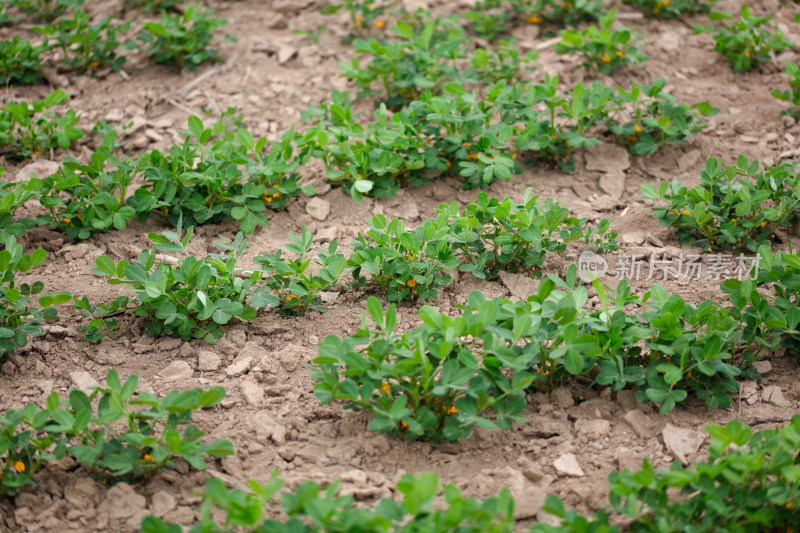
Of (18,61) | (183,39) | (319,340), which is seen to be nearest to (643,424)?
(319,340)

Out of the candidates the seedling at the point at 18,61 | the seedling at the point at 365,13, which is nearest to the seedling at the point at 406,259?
the seedling at the point at 365,13

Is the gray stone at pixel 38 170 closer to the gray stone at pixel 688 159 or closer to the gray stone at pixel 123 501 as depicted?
the gray stone at pixel 123 501

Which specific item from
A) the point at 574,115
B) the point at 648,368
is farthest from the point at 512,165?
the point at 648,368

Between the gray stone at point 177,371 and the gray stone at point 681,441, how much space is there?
1.78 m

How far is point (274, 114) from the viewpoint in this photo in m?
4.14

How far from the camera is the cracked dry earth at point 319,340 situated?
2.21m

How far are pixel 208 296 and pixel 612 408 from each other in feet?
5.34

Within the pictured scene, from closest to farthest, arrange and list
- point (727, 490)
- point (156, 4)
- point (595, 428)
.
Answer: point (727, 490) → point (595, 428) → point (156, 4)

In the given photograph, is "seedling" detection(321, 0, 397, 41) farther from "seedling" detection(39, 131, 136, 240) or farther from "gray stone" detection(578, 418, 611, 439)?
"gray stone" detection(578, 418, 611, 439)

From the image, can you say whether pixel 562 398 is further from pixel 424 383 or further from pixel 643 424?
pixel 424 383

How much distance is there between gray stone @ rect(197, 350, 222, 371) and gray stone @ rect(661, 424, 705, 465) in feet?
5.55

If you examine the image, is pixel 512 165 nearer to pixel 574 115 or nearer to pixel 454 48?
pixel 574 115

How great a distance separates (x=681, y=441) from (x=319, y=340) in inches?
55.3

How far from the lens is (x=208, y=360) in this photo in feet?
8.84
